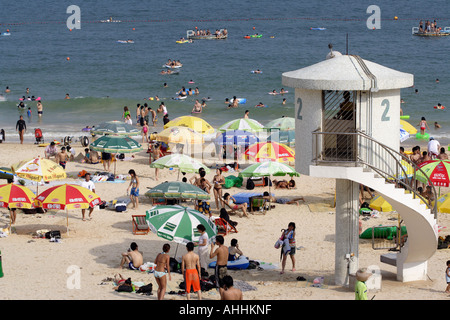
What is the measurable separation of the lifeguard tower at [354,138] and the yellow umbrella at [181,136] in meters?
10.9

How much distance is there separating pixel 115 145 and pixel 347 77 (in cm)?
1112

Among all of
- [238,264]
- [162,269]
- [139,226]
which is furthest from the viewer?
[139,226]

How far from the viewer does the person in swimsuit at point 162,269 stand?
1471cm

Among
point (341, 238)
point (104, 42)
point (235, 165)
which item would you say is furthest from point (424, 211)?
point (104, 42)

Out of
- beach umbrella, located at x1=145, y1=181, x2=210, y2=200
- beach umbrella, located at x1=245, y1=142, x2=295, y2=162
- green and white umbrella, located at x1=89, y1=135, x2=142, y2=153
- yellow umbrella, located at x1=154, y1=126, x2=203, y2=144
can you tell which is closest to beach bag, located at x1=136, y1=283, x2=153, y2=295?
beach umbrella, located at x1=145, y1=181, x2=210, y2=200

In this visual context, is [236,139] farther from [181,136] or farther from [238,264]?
[238,264]

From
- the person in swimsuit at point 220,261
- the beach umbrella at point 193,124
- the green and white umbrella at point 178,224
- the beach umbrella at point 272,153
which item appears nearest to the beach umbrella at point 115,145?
the beach umbrella at point 272,153

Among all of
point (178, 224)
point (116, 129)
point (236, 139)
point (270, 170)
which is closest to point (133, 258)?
point (178, 224)

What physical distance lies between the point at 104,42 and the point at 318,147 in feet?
198

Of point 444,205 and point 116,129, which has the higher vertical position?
point 116,129

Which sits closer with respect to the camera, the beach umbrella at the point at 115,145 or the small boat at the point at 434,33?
the beach umbrella at the point at 115,145

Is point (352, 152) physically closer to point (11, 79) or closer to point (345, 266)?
point (345, 266)

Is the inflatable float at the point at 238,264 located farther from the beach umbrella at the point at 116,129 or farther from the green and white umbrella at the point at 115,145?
the beach umbrella at the point at 116,129

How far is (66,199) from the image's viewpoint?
18.7 m
